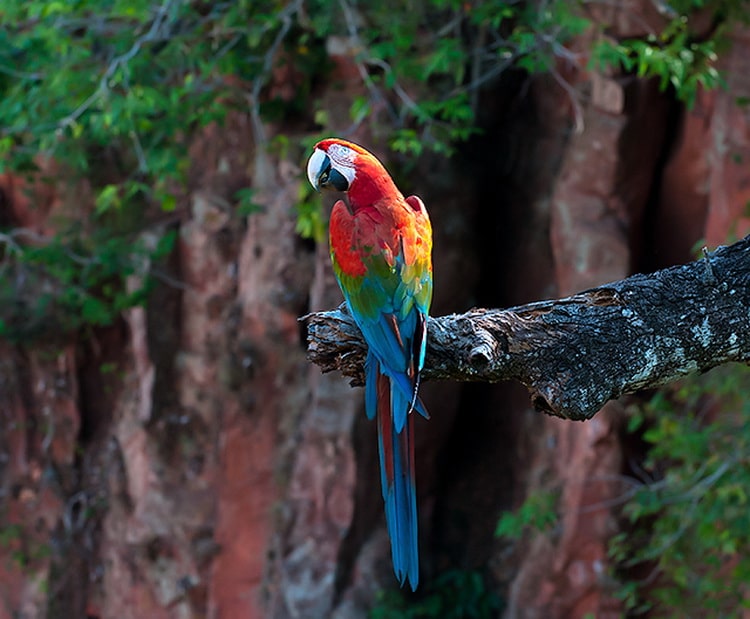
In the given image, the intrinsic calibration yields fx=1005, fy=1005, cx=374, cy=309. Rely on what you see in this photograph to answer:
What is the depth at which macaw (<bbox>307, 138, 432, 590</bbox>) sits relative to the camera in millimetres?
1511

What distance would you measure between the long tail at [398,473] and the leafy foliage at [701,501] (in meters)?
1.55

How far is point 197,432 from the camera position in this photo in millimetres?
4277

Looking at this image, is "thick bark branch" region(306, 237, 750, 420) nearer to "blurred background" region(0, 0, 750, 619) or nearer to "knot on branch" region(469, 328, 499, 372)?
"knot on branch" region(469, 328, 499, 372)

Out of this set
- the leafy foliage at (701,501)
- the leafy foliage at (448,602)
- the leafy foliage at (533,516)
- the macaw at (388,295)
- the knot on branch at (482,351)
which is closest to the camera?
the knot on branch at (482,351)

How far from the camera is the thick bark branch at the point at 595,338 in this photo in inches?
52.7

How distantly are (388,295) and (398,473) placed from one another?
0.30 metres

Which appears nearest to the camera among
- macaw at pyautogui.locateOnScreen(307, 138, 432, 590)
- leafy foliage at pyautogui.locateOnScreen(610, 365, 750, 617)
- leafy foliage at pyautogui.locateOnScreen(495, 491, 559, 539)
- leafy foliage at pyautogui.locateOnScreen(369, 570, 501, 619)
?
macaw at pyautogui.locateOnScreen(307, 138, 432, 590)

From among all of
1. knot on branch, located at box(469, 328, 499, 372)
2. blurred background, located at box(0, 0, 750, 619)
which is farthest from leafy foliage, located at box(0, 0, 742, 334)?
knot on branch, located at box(469, 328, 499, 372)

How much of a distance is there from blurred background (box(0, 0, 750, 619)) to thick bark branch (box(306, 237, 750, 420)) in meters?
1.50

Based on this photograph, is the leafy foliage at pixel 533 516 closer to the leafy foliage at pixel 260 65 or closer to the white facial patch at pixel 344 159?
the leafy foliage at pixel 260 65

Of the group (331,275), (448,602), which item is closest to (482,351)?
(331,275)

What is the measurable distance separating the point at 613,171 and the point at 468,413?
116cm

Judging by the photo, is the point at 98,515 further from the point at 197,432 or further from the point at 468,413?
the point at 468,413

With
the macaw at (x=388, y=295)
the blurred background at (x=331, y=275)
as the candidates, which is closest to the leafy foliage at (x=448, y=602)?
the blurred background at (x=331, y=275)
